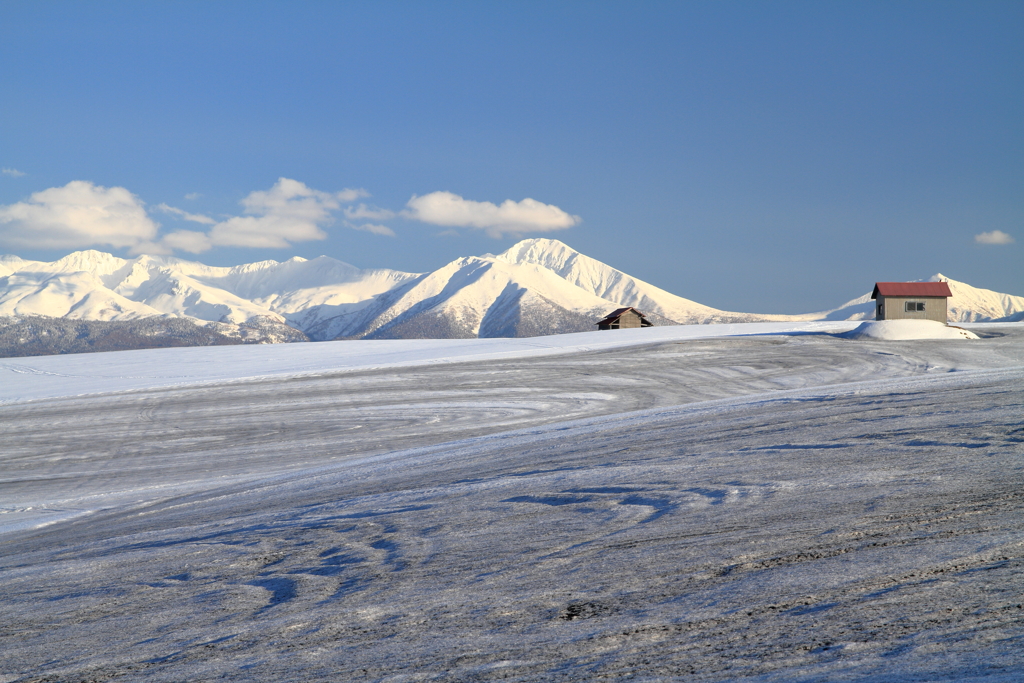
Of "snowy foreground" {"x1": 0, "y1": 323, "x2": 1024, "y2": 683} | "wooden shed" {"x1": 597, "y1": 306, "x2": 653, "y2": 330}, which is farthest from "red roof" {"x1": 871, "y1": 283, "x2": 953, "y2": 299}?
"snowy foreground" {"x1": 0, "y1": 323, "x2": 1024, "y2": 683}

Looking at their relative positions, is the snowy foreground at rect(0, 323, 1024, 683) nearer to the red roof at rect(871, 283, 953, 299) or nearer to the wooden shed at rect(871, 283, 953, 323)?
the wooden shed at rect(871, 283, 953, 323)

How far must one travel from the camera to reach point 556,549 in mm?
6270

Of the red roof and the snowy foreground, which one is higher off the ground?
the red roof

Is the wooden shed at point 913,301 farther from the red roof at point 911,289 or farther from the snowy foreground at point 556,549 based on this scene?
the snowy foreground at point 556,549

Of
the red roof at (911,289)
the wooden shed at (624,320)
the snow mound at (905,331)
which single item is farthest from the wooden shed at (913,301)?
the wooden shed at (624,320)

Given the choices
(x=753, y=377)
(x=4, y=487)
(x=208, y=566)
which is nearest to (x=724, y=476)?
(x=208, y=566)

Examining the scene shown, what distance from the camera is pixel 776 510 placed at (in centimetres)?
681

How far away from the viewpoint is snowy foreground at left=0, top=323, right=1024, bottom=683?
14.0 ft

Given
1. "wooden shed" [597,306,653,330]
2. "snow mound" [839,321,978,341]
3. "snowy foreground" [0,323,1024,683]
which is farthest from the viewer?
"wooden shed" [597,306,653,330]

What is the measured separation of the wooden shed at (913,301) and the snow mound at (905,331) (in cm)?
893

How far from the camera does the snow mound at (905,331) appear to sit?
37875 millimetres

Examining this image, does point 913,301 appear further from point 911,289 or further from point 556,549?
point 556,549

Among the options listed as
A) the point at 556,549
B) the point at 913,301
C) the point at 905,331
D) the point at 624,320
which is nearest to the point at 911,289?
the point at 913,301

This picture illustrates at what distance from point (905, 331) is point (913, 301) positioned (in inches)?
510
